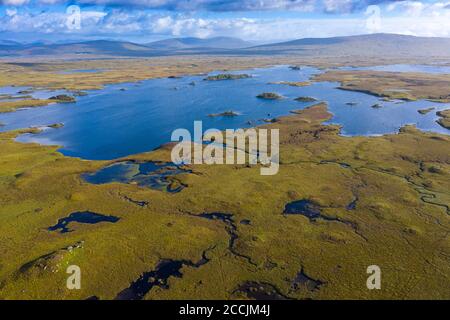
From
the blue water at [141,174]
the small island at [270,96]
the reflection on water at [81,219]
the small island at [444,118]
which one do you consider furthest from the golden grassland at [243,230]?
the small island at [270,96]

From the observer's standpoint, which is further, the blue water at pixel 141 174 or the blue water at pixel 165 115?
the blue water at pixel 165 115

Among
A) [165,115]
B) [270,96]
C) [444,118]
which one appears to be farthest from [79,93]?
[444,118]

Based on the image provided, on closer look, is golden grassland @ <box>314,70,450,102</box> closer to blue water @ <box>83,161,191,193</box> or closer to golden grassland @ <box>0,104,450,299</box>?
golden grassland @ <box>0,104,450,299</box>

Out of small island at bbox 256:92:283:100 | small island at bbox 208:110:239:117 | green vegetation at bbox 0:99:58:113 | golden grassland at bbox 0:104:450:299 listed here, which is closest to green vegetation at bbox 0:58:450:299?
golden grassland at bbox 0:104:450:299

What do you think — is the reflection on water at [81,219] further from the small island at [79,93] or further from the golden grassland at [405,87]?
the golden grassland at [405,87]

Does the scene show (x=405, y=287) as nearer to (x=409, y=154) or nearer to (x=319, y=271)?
(x=319, y=271)

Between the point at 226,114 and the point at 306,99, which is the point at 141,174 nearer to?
the point at 226,114

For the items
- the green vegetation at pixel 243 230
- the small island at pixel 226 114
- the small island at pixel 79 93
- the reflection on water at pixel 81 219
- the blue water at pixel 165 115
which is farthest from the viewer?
the small island at pixel 79 93
